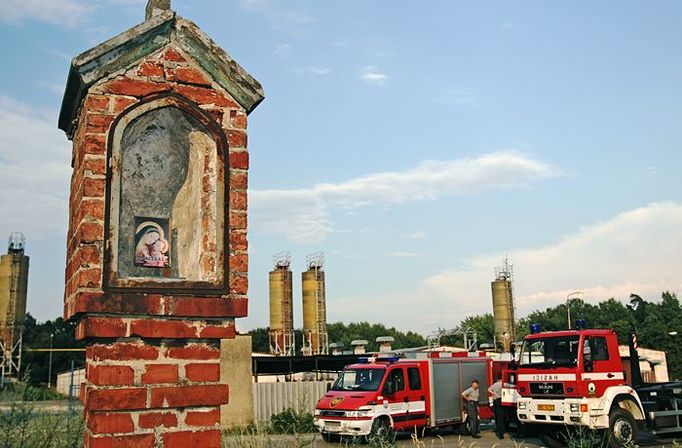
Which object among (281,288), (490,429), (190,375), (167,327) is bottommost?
(490,429)

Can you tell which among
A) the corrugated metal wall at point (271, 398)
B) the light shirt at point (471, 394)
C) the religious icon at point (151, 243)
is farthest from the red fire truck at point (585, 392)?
the religious icon at point (151, 243)

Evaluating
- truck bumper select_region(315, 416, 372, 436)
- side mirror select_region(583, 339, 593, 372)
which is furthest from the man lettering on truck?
side mirror select_region(583, 339, 593, 372)

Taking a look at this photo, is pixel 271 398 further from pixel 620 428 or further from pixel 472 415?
pixel 620 428

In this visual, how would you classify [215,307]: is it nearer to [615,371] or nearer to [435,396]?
[615,371]

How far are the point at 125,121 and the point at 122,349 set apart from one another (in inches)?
51.0

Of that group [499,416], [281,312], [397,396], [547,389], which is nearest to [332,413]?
[397,396]

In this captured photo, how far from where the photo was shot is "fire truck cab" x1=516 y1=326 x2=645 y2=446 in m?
14.4

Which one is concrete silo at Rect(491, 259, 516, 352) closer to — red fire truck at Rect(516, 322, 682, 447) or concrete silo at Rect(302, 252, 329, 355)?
concrete silo at Rect(302, 252, 329, 355)

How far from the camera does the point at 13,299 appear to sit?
39969 millimetres

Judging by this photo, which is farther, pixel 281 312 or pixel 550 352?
pixel 281 312

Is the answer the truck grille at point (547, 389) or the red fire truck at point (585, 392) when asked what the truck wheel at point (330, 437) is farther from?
the truck grille at point (547, 389)

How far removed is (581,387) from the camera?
47.3ft

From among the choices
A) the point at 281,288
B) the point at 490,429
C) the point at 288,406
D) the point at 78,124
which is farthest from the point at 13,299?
the point at 78,124

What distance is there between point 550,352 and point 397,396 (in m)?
4.29
